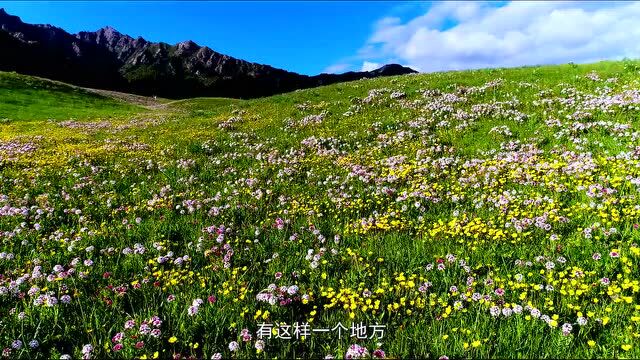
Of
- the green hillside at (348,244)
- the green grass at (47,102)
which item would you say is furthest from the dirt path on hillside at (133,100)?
the green hillside at (348,244)

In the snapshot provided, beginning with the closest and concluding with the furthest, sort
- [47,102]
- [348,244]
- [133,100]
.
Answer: [348,244] → [47,102] → [133,100]

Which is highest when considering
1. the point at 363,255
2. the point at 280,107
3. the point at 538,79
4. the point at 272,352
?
the point at 538,79

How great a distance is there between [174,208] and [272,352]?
662 centimetres

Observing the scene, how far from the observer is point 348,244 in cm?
845

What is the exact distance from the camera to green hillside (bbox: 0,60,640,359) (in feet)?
18.3

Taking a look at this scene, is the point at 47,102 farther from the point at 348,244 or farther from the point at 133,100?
the point at 348,244

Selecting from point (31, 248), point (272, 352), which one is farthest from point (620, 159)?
point (31, 248)

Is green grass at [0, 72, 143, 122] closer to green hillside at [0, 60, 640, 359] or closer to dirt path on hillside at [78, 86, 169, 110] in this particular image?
dirt path on hillside at [78, 86, 169, 110]

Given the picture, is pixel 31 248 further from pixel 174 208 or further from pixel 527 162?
pixel 527 162

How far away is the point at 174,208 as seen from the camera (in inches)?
433

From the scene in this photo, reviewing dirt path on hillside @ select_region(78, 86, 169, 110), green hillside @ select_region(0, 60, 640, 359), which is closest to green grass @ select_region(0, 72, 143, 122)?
dirt path on hillside @ select_region(78, 86, 169, 110)

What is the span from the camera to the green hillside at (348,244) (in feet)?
18.3

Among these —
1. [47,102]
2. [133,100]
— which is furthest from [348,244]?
[133,100]

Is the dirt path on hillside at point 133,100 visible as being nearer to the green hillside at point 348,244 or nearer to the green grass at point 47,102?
the green grass at point 47,102
